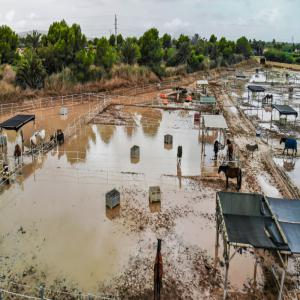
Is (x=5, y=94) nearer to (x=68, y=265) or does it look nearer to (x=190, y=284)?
(x=68, y=265)

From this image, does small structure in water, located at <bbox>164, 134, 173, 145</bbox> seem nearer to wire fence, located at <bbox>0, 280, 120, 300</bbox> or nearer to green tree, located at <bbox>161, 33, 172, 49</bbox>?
wire fence, located at <bbox>0, 280, 120, 300</bbox>

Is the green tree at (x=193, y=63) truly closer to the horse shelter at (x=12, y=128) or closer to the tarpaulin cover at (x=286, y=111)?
the tarpaulin cover at (x=286, y=111)

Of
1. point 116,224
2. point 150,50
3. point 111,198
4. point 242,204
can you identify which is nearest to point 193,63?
point 150,50

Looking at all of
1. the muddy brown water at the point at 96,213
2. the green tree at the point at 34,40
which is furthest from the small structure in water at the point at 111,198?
the green tree at the point at 34,40

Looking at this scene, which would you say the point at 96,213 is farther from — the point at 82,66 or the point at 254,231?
the point at 82,66

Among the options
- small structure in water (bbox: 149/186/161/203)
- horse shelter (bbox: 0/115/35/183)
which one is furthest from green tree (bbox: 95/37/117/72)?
small structure in water (bbox: 149/186/161/203)

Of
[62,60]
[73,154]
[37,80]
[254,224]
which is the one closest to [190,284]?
[254,224]
